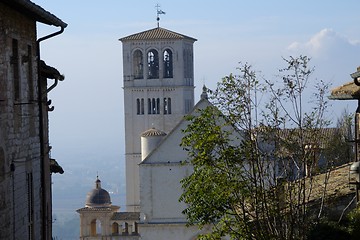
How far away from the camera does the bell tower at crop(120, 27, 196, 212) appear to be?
10162cm

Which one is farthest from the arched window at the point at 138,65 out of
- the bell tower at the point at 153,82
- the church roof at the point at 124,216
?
the church roof at the point at 124,216

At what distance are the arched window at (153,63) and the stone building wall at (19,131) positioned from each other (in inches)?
A: 3197

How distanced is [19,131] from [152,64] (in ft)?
275

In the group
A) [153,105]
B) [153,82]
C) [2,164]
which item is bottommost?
[2,164]

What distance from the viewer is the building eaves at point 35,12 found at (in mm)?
17706

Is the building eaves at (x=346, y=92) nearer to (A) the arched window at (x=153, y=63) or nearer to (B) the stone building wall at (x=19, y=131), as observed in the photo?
(B) the stone building wall at (x=19, y=131)

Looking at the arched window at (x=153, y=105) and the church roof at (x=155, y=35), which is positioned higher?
the church roof at (x=155, y=35)

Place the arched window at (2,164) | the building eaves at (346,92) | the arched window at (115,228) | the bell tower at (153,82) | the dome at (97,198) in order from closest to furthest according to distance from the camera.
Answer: the arched window at (2,164) < the building eaves at (346,92) < the arched window at (115,228) < the dome at (97,198) < the bell tower at (153,82)

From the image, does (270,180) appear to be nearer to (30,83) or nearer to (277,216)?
(277,216)

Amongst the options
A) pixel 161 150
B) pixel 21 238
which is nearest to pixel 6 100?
pixel 21 238

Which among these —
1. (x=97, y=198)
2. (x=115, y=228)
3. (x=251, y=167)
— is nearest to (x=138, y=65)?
(x=97, y=198)

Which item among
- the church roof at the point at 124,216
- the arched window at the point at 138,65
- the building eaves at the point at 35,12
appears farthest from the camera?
the arched window at the point at 138,65

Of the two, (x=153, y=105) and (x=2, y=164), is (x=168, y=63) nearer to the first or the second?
(x=153, y=105)

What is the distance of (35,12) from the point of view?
19.0 meters
